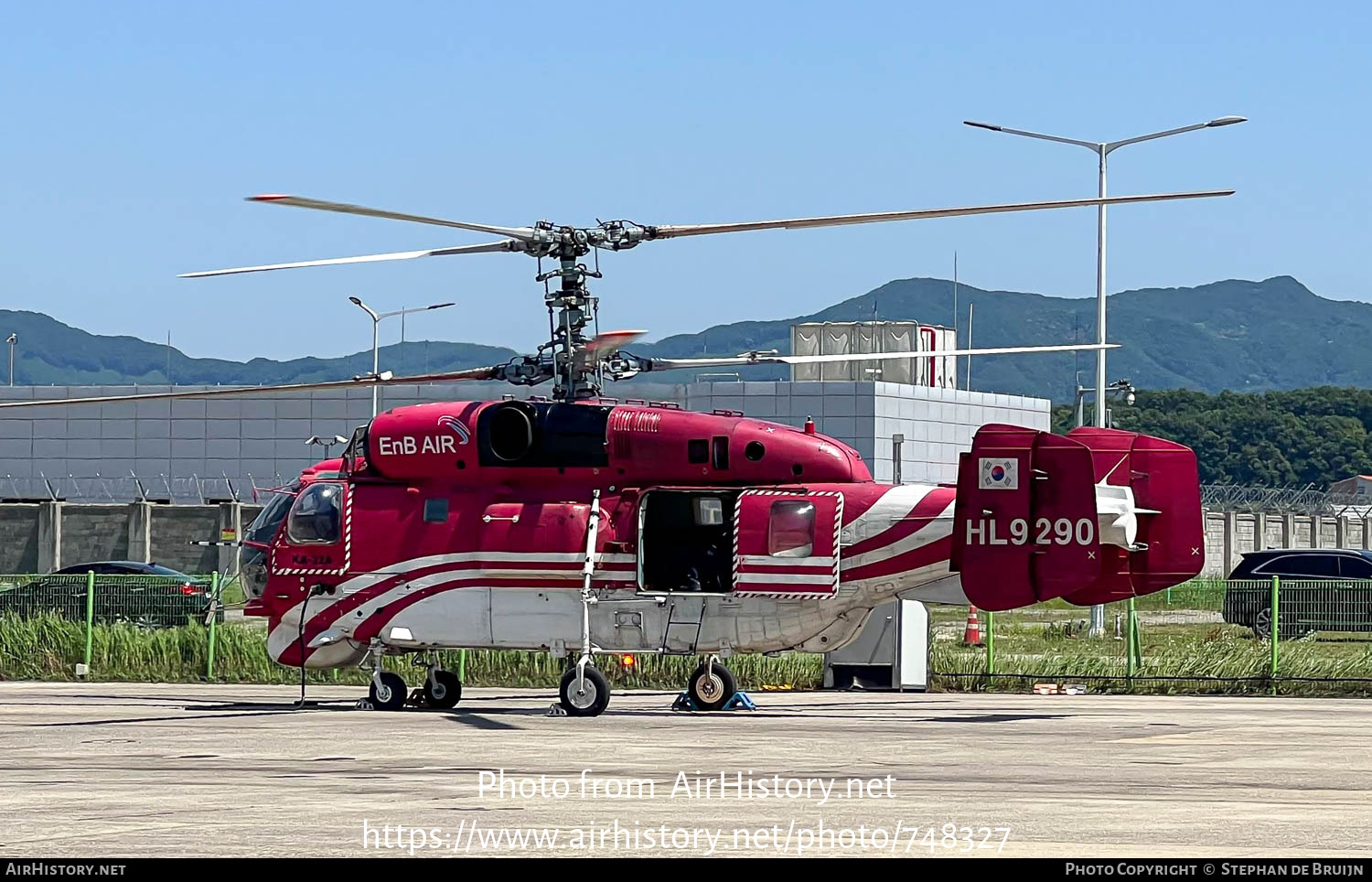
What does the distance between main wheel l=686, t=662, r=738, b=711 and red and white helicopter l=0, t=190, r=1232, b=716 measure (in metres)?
0.03

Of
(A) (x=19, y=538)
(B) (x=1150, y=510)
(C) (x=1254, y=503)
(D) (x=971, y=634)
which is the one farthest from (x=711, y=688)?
(C) (x=1254, y=503)

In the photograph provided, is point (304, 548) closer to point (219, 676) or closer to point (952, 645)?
point (219, 676)

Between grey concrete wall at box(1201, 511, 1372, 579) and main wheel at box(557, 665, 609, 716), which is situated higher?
grey concrete wall at box(1201, 511, 1372, 579)

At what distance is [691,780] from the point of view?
51.4 ft

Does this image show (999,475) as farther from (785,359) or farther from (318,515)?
(318,515)

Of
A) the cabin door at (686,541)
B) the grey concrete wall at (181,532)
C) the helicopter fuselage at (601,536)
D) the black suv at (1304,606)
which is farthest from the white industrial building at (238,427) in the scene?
the cabin door at (686,541)

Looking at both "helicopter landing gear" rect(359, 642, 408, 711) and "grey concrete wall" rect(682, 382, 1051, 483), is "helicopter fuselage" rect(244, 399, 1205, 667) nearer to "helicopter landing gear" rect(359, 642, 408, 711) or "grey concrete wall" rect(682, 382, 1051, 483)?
"helicopter landing gear" rect(359, 642, 408, 711)

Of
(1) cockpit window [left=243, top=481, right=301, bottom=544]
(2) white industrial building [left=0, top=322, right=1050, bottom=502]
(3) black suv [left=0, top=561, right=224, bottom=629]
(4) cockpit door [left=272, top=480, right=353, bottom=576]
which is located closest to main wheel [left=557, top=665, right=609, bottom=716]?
(4) cockpit door [left=272, top=480, right=353, bottom=576]

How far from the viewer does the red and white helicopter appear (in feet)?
73.2

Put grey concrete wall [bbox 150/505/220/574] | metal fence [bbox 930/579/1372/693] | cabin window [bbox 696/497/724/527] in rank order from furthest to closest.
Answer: grey concrete wall [bbox 150/505/220/574]
metal fence [bbox 930/579/1372/693]
cabin window [bbox 696/497/724/527]

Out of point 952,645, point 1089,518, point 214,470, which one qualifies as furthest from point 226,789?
point 214,470

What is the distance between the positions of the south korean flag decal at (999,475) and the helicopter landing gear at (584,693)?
16.2 ft

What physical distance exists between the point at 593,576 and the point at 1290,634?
483 inches

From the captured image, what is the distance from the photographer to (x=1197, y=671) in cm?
2872
